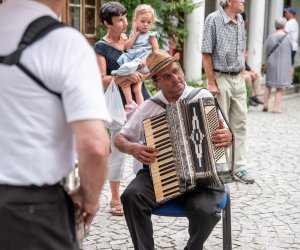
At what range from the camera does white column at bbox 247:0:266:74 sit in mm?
13648

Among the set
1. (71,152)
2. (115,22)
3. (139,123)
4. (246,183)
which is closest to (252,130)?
(246,183)

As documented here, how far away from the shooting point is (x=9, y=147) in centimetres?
188

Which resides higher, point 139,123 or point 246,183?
point 139,123

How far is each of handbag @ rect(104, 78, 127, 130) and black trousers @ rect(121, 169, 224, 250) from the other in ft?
3.18

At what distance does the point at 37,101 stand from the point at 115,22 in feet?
9.12

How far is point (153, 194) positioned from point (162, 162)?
0.87 feet

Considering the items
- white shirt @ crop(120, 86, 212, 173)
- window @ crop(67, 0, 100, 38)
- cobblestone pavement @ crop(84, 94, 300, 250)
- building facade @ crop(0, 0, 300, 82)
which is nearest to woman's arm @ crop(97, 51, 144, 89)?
white shirt @ crop(120, 86, 212, 173)

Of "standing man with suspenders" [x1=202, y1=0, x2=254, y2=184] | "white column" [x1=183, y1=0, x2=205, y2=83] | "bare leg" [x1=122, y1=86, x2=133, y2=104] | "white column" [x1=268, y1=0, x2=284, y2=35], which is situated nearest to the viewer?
"bare leg" [x1=122, y1=86, x2=133, y2=104]

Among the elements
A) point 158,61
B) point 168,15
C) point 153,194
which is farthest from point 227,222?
point 168,15

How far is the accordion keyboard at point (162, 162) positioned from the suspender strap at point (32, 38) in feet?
4.99

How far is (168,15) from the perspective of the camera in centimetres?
1033

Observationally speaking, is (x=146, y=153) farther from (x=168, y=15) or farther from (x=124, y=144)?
(x=168, y=15)

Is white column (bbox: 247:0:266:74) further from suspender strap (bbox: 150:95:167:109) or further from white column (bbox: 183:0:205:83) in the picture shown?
suspender strap (bbox: 150:95:167:109)

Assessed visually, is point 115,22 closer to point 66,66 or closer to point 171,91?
point 171,91
